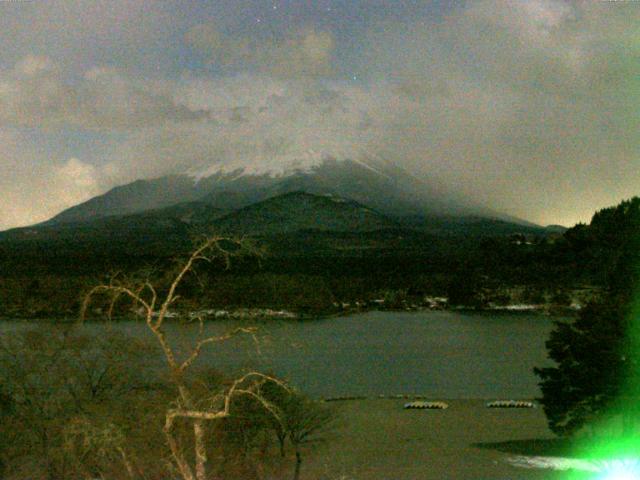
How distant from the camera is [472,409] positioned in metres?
29.2

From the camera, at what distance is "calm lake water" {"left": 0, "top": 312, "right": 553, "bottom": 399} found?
37188 mm

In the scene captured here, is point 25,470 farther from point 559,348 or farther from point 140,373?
point 559,348

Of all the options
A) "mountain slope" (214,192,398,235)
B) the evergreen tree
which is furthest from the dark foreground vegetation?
"mountain slope" (214,192,398,235)

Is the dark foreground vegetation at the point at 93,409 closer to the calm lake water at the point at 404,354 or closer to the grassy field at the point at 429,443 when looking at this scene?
the grassy field at the point at 429,443

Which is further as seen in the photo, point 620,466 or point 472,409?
point 472,409

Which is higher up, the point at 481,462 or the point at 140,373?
the point at 140,373

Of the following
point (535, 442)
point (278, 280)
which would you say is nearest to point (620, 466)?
point (535, 442)

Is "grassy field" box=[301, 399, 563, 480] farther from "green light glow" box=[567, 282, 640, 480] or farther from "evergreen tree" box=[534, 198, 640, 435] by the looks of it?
"evergreen tree" box=[534, 198, 640, 435]

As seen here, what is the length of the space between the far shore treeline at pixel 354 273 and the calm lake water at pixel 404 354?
20.2 feet

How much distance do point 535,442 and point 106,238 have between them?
336ft

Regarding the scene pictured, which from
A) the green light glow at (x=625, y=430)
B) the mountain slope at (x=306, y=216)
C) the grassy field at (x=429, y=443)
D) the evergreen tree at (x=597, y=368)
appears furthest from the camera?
the mountain slope at (x=306, y=216)

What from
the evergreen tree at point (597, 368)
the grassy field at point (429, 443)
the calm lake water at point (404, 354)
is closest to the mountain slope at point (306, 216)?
the calm lake water at point (404, 354)

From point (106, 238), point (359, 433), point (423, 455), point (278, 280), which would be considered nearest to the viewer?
point (423, 455)

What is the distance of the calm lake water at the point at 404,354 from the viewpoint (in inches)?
1464
